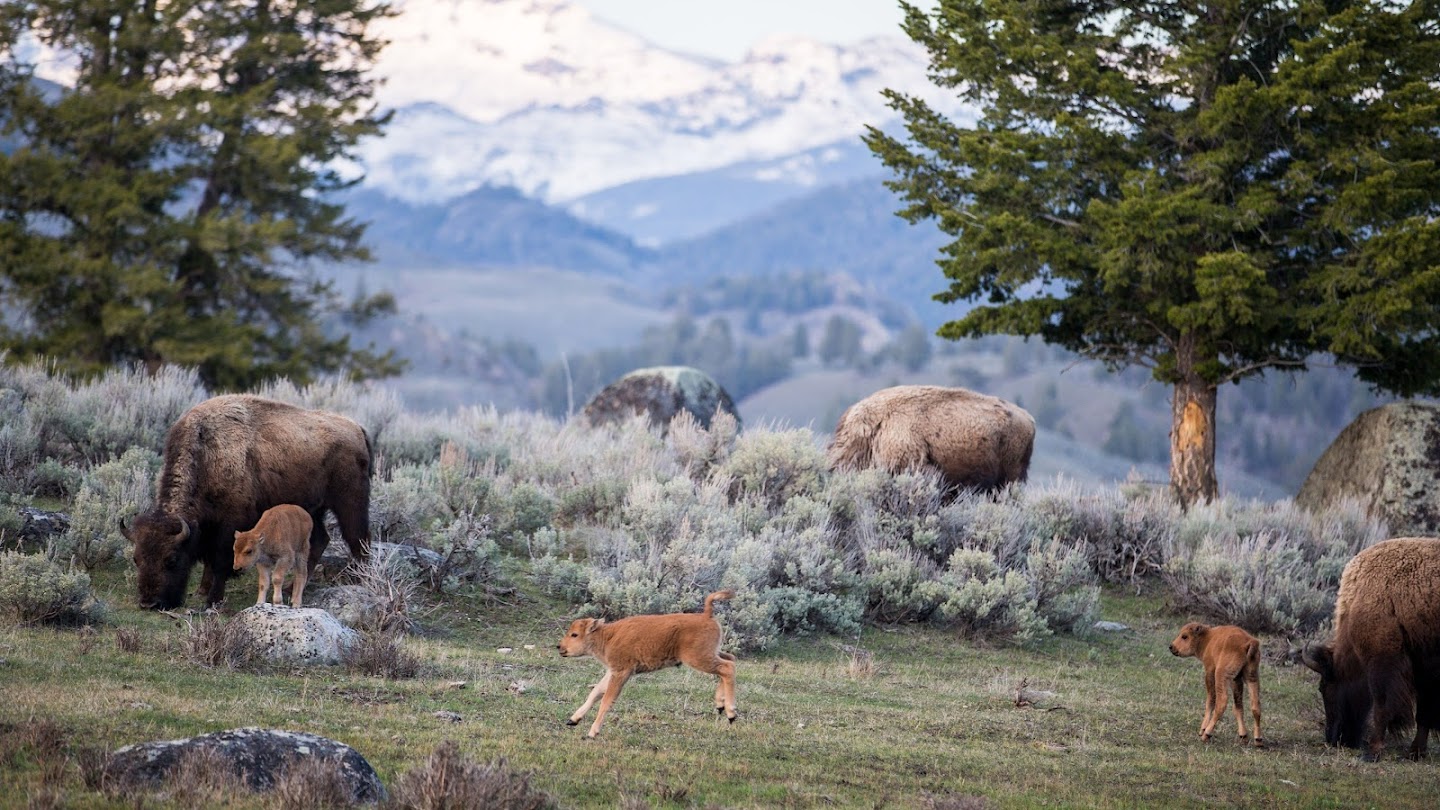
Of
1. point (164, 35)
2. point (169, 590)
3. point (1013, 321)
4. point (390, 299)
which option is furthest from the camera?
point (390, 299)

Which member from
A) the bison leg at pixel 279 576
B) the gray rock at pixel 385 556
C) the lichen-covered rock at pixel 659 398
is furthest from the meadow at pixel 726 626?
the lichen-covered rock at pixel 659 398

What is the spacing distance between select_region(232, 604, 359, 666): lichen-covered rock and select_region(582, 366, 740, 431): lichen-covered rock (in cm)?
1379

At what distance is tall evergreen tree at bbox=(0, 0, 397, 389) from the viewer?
96.4ft

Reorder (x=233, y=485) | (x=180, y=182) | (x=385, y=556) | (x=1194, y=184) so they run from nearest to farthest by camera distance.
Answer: (x=233, y=485) → (x=385, y=556) → (x=1194, y=184) → (x=180, y=182)

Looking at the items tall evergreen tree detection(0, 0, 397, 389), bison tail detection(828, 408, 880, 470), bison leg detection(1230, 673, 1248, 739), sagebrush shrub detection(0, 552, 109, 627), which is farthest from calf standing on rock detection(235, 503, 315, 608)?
tall evergreen tree detection(0, 0, 397, 389)

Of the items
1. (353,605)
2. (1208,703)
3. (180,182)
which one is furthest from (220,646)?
(180,182)

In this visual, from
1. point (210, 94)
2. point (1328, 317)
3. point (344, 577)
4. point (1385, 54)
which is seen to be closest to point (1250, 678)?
point (344, 577)

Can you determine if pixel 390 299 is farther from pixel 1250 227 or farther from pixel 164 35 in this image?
pixel 1250 227

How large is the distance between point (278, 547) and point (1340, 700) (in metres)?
7.73

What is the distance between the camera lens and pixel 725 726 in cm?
859

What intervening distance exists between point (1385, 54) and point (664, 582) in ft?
40.0

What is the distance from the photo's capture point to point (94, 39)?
102 ft

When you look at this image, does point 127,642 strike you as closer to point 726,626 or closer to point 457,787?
point 457,787

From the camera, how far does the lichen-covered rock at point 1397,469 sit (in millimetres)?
18531
